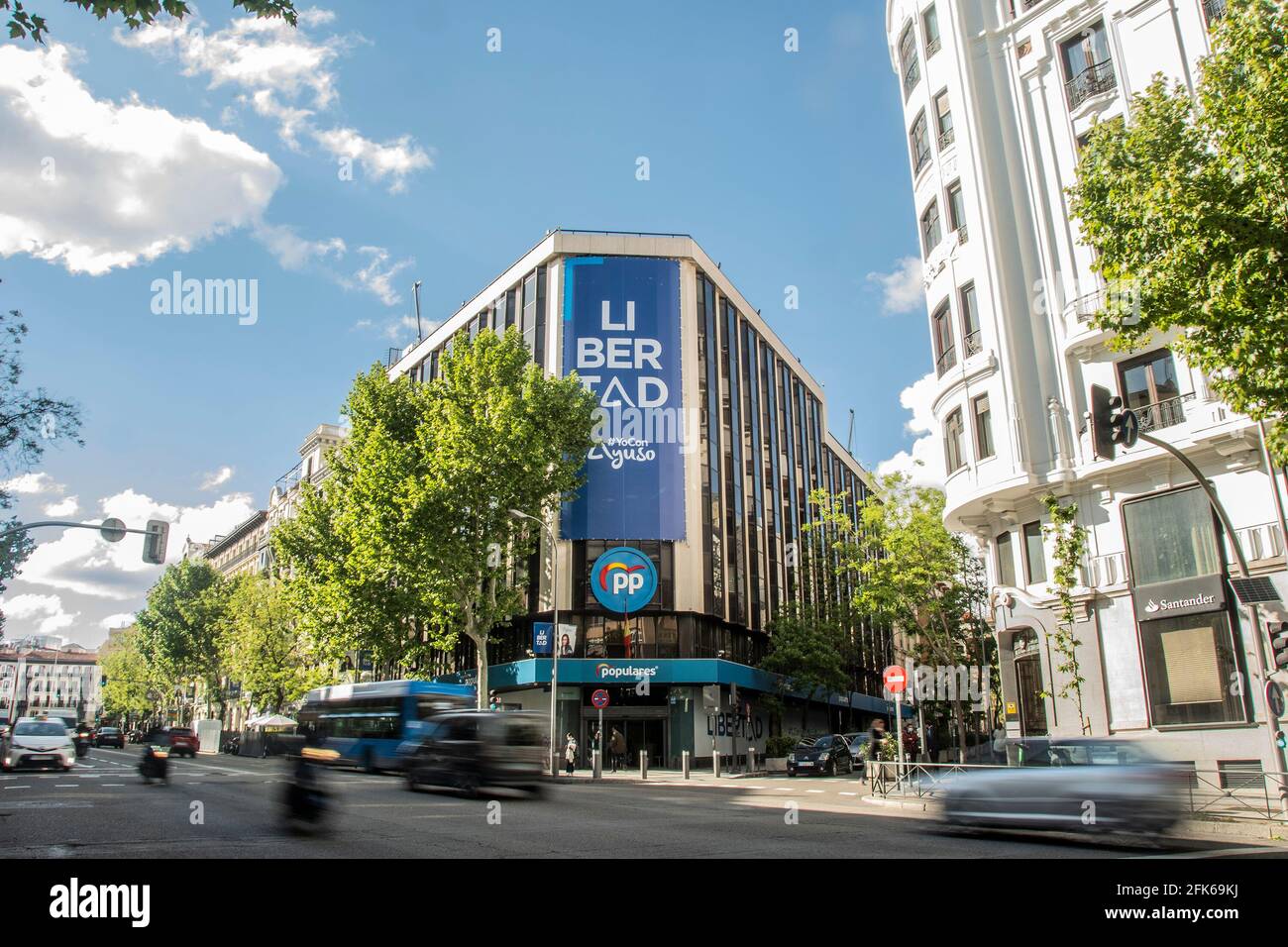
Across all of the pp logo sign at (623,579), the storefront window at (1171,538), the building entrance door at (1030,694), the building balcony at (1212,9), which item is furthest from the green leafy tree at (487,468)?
the building balcony at (1212,9)

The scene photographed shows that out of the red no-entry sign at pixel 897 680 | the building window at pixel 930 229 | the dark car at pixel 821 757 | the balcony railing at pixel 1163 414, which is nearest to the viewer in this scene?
the red no-entry sign at pixel 897 680

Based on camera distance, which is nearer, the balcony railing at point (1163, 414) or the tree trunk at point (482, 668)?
the balcony railing at point (1163, 414)

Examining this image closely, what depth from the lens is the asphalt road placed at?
8945 millimetres

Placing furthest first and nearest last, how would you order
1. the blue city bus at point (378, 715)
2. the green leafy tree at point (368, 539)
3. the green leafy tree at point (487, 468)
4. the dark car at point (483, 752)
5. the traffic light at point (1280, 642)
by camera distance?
1. the green leafy tree at point (368, 539)
2. the green leafy tree at point (487, 468)
3. the blue city bus at point (378, 715)
4. the dark car at point (483, 752)
5. the traffic light at point (1280, 642)

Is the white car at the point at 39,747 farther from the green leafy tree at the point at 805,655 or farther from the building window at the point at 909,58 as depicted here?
the building window at the point at 909,58

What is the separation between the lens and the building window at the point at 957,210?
27703 mm

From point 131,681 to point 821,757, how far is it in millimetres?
87639

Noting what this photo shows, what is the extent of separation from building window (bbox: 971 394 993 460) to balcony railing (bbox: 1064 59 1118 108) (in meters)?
9.30

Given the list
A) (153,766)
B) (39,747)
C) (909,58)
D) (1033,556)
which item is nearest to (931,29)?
(909,58)

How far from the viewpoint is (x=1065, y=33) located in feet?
85.8

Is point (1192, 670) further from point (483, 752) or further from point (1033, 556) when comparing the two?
point (483, 752)

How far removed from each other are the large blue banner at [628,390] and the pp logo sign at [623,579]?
3.27ft
